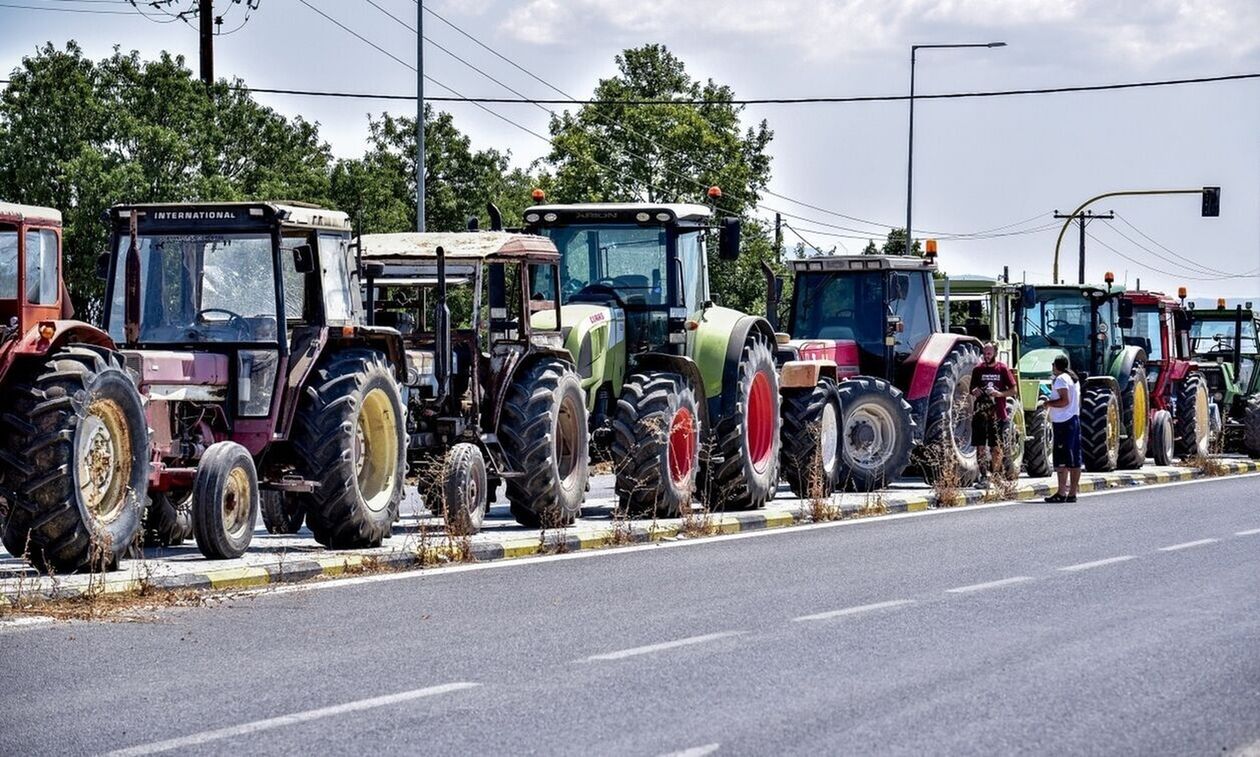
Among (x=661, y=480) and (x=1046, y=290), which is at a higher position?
(x=1046, y=290)

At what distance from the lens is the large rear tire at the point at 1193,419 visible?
118 ft

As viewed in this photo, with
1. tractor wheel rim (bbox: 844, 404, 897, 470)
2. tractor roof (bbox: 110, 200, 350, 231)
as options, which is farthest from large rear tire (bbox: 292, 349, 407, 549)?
tractor wheel rim (bbox: 844, 404, 897, 470)

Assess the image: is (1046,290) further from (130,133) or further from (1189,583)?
(130,133)

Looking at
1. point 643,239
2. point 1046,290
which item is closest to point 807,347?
point 643,239

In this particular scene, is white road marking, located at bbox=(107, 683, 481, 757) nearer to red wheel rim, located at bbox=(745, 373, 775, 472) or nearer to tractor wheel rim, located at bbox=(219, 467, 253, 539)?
tractor wheel rim, located at bbox=(219, 467, 253, 539)

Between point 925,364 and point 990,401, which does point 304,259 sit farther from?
Answer: point 990,401

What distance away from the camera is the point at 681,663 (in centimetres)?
1051

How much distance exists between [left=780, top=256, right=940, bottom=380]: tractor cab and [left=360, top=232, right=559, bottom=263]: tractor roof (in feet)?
26.1

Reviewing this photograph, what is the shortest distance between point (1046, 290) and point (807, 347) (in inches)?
353

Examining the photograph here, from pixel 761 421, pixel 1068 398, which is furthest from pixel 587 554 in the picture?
pixel 1068 398

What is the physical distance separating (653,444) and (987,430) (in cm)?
833

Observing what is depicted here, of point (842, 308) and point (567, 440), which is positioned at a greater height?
point (842, 308)

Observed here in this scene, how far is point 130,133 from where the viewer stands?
52.7m

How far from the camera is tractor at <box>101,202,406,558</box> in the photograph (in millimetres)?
15797
